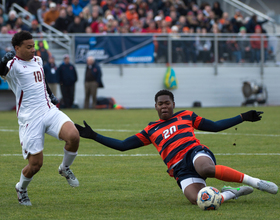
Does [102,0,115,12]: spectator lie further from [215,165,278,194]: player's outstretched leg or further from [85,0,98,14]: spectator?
[215,165,278,194]: player's outstretched leg

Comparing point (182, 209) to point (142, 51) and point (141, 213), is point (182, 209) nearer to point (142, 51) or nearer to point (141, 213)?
point (141, 213)

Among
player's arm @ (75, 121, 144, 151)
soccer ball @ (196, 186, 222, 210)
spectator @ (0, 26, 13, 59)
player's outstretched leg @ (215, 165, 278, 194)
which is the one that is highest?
spectator @ (0, 26, 13, 59)

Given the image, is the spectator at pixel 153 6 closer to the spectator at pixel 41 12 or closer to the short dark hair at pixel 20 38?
the spectator at pixel 41 12

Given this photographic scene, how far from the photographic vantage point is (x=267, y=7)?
3325 centimetres

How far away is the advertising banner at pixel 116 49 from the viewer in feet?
72.5

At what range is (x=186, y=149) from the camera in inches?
214

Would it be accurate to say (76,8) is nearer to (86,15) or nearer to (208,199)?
(86,15)

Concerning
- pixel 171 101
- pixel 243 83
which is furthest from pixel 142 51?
pixel 171 101

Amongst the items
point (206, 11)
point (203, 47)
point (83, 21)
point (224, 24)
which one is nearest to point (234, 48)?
point (203, 47)

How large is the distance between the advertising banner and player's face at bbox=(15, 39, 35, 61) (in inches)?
650

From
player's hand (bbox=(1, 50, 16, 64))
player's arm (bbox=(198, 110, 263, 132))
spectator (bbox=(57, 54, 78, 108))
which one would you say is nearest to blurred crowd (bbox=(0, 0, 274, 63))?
spectator (bbox=(57, 54, 78, 108))

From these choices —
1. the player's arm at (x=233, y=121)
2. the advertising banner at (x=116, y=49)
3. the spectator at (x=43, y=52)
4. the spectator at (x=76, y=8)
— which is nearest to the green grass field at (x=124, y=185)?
the player's arm at (x=233, y=121)

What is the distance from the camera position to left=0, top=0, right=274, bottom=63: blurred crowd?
22.5m

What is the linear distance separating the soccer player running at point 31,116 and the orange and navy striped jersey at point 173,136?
94 centimetres
